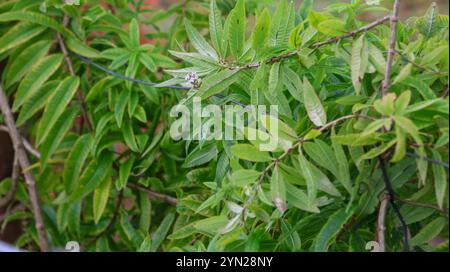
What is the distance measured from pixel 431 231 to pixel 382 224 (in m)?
0.07

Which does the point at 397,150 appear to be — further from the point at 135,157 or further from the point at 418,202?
the point at 135,157

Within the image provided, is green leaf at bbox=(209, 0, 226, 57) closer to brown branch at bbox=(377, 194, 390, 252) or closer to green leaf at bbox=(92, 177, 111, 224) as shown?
brown branch at bbox=(377, 194, 390, 252)

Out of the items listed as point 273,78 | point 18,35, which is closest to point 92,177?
point 18,35

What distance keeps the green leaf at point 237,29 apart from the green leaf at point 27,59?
0.61 m

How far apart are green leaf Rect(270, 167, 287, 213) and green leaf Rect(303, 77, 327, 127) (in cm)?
9

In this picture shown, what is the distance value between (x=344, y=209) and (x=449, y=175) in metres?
0.15

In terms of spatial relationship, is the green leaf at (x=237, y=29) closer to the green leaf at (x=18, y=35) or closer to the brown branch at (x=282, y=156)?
the brown branch at (x=282, y=156)

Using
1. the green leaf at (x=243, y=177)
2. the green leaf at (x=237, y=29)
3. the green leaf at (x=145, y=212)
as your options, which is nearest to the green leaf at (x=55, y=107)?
the green leaf at (x=145, y=212)

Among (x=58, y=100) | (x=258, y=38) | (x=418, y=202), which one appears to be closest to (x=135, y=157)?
(x=58, y=100)

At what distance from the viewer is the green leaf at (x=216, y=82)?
867 mm

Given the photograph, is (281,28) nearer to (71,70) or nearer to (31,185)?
(71,70)

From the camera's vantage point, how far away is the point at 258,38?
0.84m

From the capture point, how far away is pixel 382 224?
78 centimetres

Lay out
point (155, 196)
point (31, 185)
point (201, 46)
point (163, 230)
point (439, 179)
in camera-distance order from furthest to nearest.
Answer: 1. point (31, 185)
2. point (155, 196)
3. point (163, 230)
4. point (201, 46)
5. point (439, 179)
